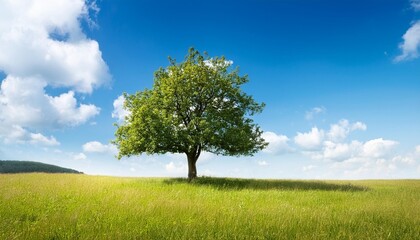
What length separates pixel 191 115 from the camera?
102 feet

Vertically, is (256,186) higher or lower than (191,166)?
lower

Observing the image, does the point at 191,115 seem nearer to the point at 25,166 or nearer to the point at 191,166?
the point at 191,166

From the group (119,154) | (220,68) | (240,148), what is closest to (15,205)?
(119,154)

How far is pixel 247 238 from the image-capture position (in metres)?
8.88

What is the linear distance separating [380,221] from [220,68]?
74.1ft

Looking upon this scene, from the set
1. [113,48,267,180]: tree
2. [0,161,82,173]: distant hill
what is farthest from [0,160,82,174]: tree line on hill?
[113,48,267,180]: tree

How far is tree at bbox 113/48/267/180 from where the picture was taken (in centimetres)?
2895

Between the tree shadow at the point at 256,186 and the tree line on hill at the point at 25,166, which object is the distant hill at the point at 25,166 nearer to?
the tree line on hill at the point at 25,166

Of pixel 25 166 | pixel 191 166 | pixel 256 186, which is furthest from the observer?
pixel 25 166

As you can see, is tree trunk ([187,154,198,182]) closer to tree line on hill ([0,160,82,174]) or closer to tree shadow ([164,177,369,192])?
tree shadow ([164,177,369,192])

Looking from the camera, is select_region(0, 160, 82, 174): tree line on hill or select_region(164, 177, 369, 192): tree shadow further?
select_region(0, 160, 82, 174): tree line on hill

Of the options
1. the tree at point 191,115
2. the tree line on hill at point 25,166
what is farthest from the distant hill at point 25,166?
the tree at point 191,115

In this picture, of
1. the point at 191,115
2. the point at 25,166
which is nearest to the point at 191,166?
the point at 191,115

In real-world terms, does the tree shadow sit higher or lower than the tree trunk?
lower
